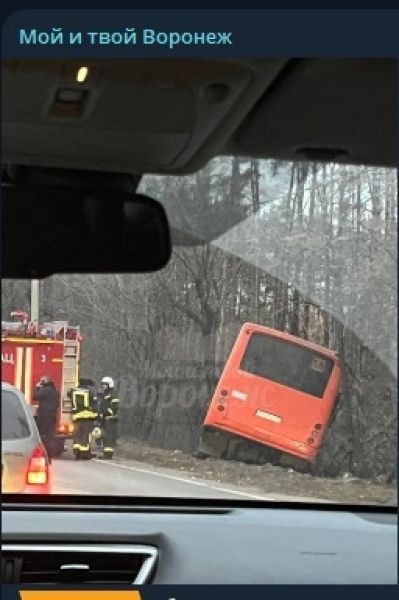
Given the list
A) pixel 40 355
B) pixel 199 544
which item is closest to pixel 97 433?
pixel 40 355

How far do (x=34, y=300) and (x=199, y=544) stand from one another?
3.11ft

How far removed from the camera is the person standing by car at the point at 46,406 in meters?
2.36

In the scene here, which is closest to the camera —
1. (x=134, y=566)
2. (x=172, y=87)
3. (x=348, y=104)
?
(x=172, y=87)

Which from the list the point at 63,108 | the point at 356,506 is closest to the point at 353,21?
the point at 63,108

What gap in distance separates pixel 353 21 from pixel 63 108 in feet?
1.74

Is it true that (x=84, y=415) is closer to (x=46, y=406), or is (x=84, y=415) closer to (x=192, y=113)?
(x=46, y=406)

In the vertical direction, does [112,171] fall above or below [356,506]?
above

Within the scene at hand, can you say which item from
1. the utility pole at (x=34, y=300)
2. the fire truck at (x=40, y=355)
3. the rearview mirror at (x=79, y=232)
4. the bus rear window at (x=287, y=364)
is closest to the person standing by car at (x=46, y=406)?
the fire truck at (x=40, y=355)

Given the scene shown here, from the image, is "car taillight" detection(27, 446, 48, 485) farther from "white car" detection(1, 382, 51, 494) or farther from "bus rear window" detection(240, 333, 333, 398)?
"bus rear window" detection(240, 333, 333, 398)

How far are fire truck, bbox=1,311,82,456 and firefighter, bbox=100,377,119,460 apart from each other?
8 centimetres

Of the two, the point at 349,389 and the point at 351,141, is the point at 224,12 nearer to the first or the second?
the point at 351,141

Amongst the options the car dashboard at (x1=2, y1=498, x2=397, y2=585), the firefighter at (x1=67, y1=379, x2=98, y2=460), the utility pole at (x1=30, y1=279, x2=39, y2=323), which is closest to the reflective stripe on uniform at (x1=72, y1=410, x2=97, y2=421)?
the firefighter at (x1=67, y1=379, x2=98, y2=460)

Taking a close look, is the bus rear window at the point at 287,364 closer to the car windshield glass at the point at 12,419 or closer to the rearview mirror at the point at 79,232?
the rearview mirror at the point at 79,232

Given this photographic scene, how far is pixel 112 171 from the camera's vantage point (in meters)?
2.15
